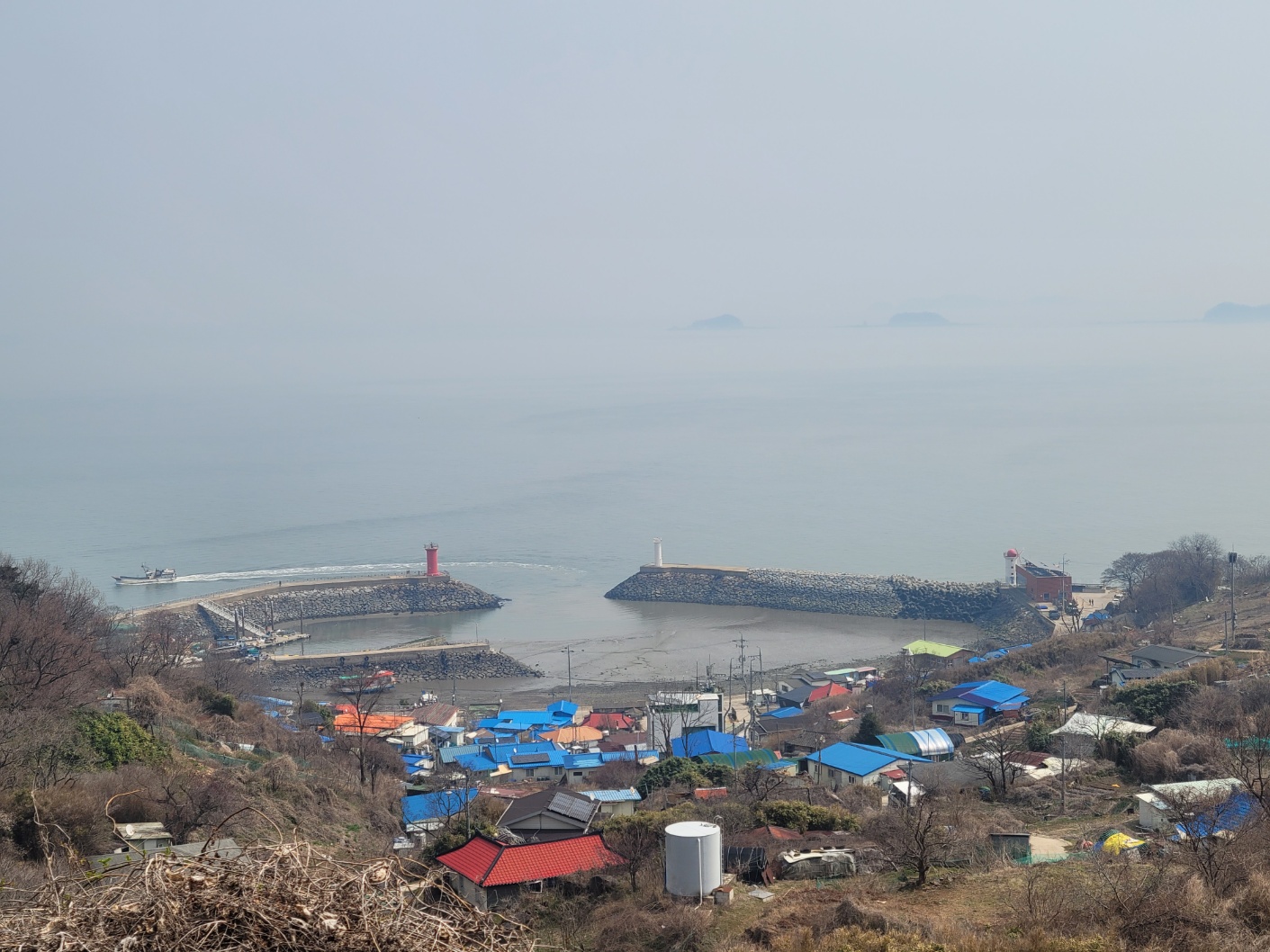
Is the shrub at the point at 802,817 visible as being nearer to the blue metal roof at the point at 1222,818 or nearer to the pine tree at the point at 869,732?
the blue metal roof at the point at 1222,818

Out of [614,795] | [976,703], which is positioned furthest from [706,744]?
[976,703]

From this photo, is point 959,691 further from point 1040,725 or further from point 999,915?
point 999,915

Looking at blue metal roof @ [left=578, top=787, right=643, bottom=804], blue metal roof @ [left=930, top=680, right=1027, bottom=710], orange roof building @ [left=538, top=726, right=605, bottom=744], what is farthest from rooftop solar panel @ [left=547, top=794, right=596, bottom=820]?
blue metal roof @ [left=930, top=680, right=1027, bottom=710]

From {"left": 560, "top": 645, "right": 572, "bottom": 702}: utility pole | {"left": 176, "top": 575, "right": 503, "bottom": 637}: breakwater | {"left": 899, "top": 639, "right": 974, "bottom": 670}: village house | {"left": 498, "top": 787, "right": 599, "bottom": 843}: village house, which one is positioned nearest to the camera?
{"left": 498, "top": 787, "right": 599, "bottom": 843}: village house

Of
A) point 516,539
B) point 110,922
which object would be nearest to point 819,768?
point 110,922

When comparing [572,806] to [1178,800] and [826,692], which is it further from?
[826,692]

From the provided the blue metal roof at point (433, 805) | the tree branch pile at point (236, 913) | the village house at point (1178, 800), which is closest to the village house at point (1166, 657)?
the village house at point (1178, 800)

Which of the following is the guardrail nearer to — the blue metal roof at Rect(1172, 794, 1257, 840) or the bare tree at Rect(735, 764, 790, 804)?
→ the bare tree at Rect(735, 764, 790, 804)

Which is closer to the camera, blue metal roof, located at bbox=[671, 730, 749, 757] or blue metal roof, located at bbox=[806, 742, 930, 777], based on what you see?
blue metal roof, located at bbox=[806, 742, 930, 777]
